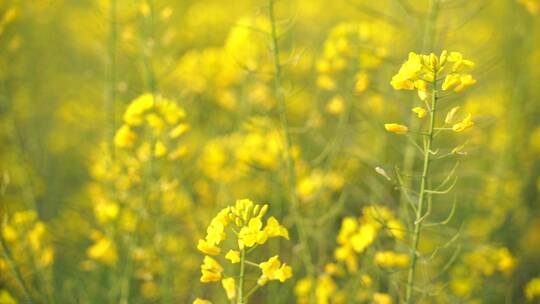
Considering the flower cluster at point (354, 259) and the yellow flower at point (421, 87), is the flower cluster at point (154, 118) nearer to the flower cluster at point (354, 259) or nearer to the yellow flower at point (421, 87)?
the flower cluster at point (354, 259)

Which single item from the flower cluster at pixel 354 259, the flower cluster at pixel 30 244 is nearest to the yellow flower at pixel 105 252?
the flower cluster at pixel 30 244

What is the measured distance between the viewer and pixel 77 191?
4.66 m

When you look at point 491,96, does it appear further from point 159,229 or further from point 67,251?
point 67,251

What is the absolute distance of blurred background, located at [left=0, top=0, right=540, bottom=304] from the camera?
9.18 feet

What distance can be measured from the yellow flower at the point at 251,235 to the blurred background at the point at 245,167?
0.64 meters

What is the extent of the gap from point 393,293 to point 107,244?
154cm

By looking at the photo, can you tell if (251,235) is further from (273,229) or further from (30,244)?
(30,244)

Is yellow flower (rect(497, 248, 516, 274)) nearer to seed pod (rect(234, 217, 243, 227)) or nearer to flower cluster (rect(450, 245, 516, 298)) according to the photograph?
flower cluster (rect(450, 245, 516, 298))

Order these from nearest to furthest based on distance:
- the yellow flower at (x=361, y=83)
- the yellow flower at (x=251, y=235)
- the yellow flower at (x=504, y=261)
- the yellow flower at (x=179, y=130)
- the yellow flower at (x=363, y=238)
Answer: the yellow flower at (x=251, y=235), the yellow flower at (x=363, y=238), the yellow flower at (x=179, y=130), the yellow flower at (x=504, y=261), the yellow flower at (x=361, y=83)

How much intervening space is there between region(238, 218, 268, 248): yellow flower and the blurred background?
2.10 feet

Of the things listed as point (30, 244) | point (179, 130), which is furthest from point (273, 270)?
point (30, 244)

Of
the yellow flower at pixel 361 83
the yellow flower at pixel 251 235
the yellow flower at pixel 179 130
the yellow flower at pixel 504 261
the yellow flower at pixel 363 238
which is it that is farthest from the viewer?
the yellow flower at pixel 361 83

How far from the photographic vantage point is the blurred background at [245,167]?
280 centimetres

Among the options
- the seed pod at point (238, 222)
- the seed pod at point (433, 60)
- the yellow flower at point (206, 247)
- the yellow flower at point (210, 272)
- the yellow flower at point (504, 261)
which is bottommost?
the yellow flower at point (504, 261)
